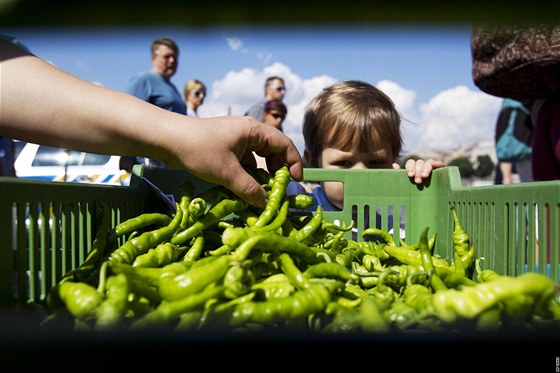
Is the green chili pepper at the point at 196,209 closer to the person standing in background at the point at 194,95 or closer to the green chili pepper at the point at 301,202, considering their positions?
the green chili pepper at the point at 301,202

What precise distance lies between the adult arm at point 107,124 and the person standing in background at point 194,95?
5.03 metres

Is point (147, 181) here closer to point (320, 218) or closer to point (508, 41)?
point (320, 218)

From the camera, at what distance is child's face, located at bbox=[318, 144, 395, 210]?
2447 mm

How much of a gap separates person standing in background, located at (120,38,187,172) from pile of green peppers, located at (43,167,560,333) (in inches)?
114

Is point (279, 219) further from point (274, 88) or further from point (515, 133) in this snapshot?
point (274, 88)

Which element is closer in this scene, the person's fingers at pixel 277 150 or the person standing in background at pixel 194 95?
the person's fingers at pixel 277 150

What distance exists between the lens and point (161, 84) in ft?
15.8

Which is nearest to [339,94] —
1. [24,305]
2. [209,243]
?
[209,243]

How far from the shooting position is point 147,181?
1886 millimetres

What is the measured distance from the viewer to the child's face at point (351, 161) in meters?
2.45

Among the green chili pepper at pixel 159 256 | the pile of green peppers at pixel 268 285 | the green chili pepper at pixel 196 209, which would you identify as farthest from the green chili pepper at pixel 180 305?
the green chili pepper at pixel 196 209

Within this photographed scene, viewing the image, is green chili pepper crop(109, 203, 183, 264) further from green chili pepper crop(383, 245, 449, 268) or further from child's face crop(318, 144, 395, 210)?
child's face crop(318, 144, 395, 210)

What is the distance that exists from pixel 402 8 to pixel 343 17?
0.20ft

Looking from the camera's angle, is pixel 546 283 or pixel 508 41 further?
pixel 508 41
